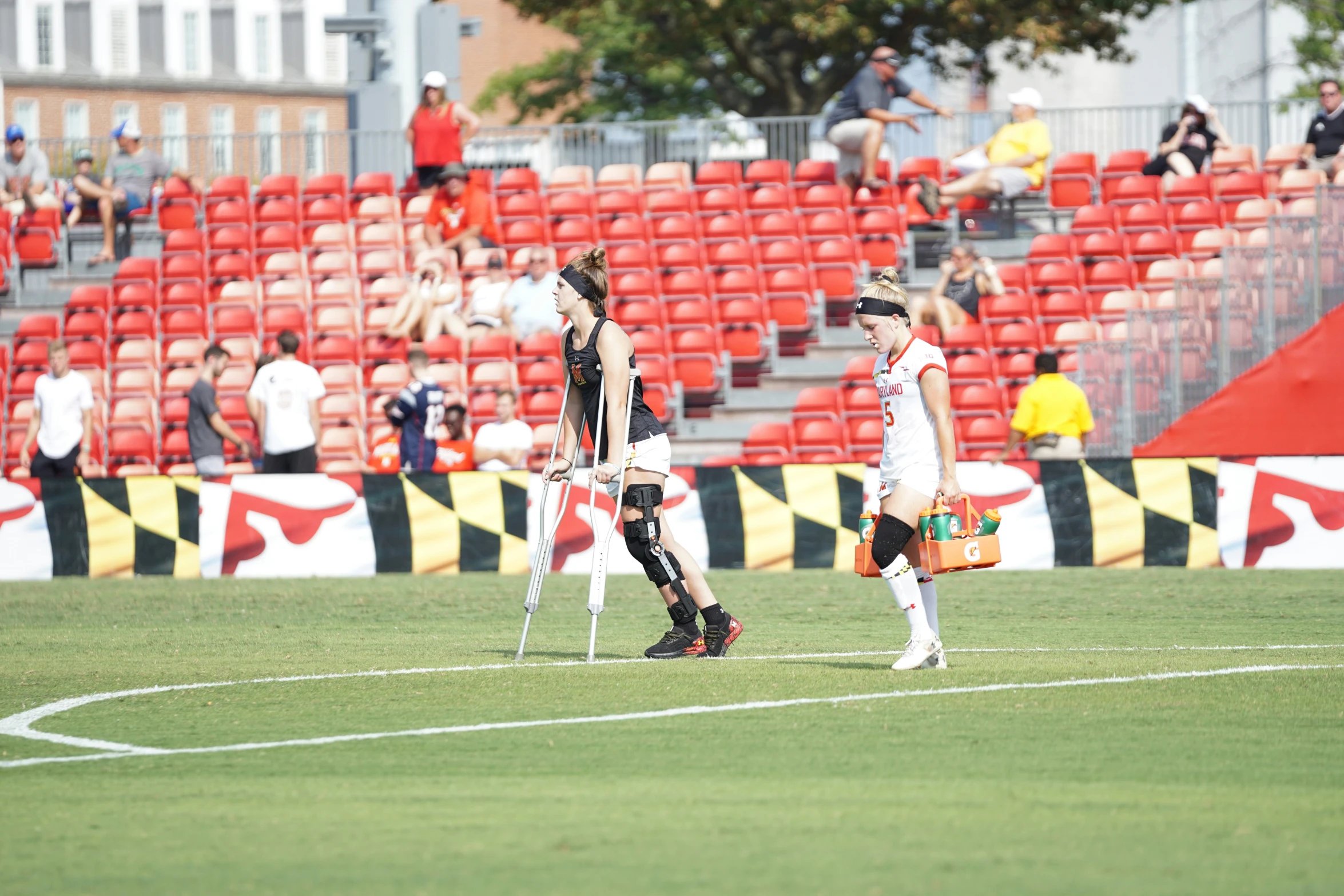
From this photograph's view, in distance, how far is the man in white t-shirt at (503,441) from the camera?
61.1 ft

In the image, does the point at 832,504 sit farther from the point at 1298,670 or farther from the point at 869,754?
the point at 869,754

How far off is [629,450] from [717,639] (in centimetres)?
114

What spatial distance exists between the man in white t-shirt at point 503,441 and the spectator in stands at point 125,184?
29.8 ft

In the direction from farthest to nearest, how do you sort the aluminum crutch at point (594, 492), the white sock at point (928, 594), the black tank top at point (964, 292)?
the black tank top at point (964, 292) → the aluminum crutch at point (594, 492) → the white sock at point (928, 594)

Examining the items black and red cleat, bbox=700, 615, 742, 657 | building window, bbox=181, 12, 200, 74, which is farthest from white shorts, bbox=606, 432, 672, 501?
building window, bbox=181, 12, 200, 74

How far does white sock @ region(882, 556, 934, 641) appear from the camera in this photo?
9.27m

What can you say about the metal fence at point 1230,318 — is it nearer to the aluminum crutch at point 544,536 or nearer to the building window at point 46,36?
the aluminum crutch at point 544,536

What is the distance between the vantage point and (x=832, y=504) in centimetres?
1719

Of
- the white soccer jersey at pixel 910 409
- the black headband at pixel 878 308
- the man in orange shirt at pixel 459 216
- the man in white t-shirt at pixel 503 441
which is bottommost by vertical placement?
the man in white t-shirt at pixel 503 441

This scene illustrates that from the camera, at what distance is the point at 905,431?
9242mm

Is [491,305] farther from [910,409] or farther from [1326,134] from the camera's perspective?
[910,409]

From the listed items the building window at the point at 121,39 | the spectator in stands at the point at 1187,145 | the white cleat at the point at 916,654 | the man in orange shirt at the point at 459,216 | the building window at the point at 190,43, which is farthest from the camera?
the building window at the point at 190,43

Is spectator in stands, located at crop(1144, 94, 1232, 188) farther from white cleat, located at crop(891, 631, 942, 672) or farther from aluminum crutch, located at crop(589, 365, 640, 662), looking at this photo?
white cleat, located at crop(891, 631, 942, 672)

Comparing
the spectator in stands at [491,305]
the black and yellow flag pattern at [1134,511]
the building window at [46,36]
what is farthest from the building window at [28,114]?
the black and yellow flag pattern at [1134,511]
